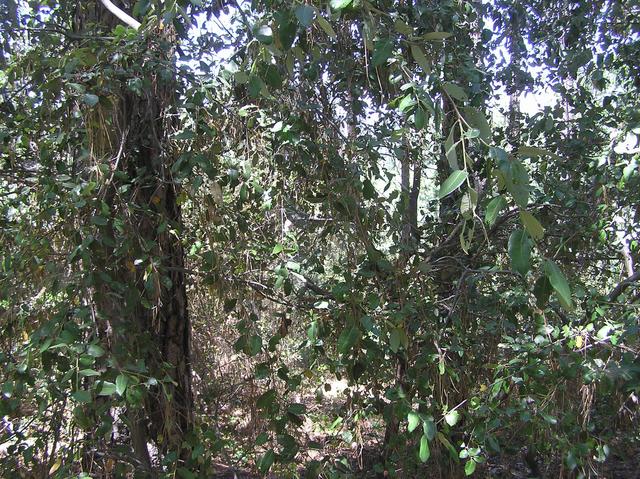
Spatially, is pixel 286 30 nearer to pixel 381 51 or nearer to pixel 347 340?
pixel 381 51

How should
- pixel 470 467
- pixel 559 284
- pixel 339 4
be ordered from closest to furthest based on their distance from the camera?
pixel 559 284
pixel 339 4
pixel 470 467

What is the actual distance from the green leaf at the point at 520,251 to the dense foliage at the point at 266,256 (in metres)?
0.28

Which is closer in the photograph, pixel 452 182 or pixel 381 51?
pixel 452 182

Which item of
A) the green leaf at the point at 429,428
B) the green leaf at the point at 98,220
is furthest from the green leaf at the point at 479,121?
the green leaf at the point at 98,220

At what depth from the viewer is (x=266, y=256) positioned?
94.5 inches

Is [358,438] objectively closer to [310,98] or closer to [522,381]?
[522,381]

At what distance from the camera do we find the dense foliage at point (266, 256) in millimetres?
1884

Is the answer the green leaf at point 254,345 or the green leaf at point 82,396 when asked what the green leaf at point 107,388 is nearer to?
the green leaf at point 82,396

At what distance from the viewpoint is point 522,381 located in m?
2.26

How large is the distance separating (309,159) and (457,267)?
4.09ft

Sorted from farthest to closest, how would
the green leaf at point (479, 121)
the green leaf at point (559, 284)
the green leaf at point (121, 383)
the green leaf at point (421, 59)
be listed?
the green leaf at point (121, 383)
the green leaf at point (421, 59)
the green leaf at point (479, 121)
the green leaf at point (559, 284)

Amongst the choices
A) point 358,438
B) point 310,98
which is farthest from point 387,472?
point 310,98

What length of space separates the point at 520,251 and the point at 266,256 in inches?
59.8

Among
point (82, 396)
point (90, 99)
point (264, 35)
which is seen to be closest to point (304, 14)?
point (264, 35)
